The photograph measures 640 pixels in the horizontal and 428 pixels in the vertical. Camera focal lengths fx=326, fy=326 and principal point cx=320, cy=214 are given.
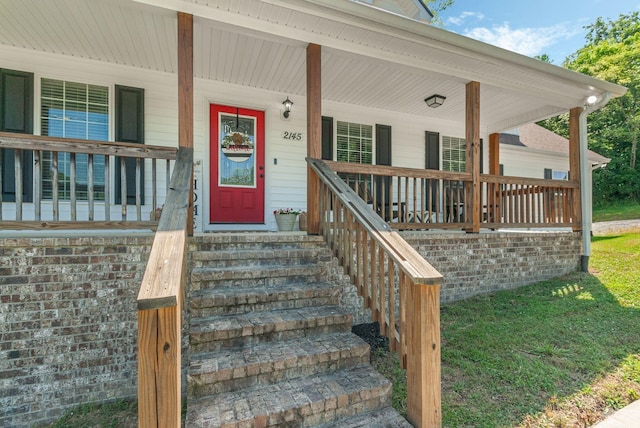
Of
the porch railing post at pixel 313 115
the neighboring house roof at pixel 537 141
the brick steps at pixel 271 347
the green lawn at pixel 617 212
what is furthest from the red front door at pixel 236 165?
the green lawn at pixel 617 212

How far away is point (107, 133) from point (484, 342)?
5.50 m

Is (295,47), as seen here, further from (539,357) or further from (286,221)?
(539,357)

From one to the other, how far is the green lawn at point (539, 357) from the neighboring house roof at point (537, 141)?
508 centimetres

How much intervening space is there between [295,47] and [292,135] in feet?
6.18

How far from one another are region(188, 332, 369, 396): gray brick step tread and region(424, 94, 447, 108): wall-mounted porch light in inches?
190

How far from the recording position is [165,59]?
15.0ft

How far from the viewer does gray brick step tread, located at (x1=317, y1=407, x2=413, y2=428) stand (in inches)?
78.2

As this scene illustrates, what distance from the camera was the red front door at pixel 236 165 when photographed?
207 inches

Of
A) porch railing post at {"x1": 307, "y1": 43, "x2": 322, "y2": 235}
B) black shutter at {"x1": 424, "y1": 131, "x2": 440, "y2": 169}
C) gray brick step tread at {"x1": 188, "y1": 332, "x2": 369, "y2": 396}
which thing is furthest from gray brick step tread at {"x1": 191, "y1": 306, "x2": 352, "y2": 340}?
black shutter at {"x1": 424, "y1": 131, "x2": 440, "y2": 169}

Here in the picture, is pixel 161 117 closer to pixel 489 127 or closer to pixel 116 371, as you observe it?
pixel 116 371

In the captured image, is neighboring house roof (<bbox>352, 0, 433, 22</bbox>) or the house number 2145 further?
neighboring house roof (<bbox>352, 0, 433, 22</bbox>)

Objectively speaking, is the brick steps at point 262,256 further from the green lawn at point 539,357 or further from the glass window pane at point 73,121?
the glass window pane at point 73,121

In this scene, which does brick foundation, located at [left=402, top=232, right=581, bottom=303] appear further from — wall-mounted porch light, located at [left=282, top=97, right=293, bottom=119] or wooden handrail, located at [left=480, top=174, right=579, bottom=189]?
wall-mounted porch light, located at [left=282, top=97, right=293, bottom=119]

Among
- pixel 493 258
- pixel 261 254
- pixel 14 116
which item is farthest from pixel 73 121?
pixel 493 258
